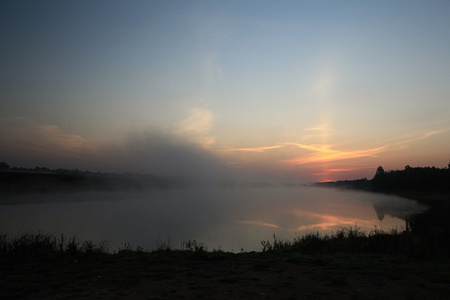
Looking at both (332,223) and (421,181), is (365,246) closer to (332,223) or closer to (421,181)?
(332,223)

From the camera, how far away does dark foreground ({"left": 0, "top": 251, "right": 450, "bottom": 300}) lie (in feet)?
21.4

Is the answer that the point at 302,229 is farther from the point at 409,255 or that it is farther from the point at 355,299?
the point at 355,299

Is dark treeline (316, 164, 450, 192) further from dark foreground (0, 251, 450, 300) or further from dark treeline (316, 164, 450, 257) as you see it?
dark foreground (0, 251, 450, 300)

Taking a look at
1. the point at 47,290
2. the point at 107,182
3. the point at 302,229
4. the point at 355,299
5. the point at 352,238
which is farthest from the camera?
the point at 107,182

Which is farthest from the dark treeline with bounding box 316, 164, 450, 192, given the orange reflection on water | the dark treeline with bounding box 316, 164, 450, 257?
the orange reflection on water

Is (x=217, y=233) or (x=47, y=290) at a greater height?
(x=47, y=290)

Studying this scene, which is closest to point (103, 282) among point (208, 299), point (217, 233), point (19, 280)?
point (19, 280)

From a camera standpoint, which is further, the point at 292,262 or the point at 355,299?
the point at 292,262

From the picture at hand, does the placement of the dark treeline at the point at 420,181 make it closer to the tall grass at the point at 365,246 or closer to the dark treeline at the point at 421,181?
the dark treeline at the point at 421,181

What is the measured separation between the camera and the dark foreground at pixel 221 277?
21.4 ft

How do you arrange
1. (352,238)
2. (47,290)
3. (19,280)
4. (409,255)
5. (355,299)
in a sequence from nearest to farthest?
(355,299) < (47,290) < (19,280) < (409,255) < (352,238)

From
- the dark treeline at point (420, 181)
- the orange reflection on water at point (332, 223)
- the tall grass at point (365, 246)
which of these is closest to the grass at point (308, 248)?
the tall grass at point (365, 246)

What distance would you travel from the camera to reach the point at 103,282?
7496 millimetres

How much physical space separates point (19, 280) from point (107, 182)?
9088 cm
